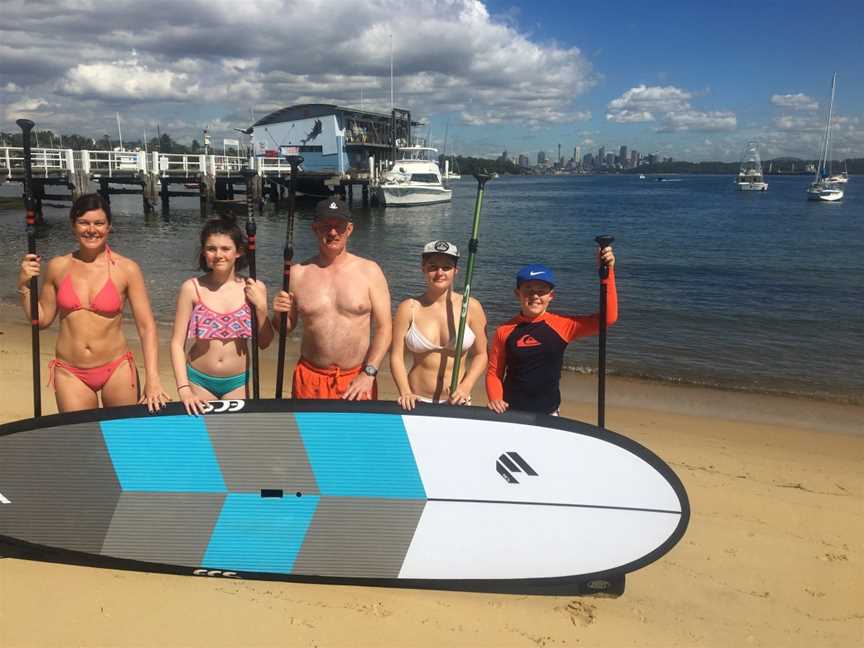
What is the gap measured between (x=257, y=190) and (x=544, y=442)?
1479 inches

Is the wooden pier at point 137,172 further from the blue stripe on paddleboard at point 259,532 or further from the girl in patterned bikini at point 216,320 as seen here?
the blue stripe on paddleboard at point 259,532

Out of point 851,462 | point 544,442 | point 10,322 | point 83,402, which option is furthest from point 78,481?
point 10,322

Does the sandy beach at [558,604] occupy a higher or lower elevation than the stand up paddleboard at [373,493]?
lower

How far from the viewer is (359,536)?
129 inches

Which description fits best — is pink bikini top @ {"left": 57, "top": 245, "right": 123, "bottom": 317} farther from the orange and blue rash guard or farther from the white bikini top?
the orange and blue rash guard

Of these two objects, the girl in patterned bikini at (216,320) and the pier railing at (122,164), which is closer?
the girl in patterned bikini at (216,320)

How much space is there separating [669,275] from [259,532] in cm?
1777

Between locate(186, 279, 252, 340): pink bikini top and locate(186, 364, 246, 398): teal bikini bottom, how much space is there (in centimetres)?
25

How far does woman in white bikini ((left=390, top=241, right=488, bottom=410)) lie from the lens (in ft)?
11.2

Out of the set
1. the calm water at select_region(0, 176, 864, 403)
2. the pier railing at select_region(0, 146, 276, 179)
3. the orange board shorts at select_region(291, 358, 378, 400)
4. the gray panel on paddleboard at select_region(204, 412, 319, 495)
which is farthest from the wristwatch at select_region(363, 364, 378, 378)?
the pier railing at select_region(0, 146, 276, 179)

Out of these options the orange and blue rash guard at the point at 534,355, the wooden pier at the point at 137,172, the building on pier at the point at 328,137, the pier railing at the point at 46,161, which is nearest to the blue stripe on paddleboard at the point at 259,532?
the orange and blue rash guard at the point at 534,355

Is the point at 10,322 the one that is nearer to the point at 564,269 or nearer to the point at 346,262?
the point at 346,262

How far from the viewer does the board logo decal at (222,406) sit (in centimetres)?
325

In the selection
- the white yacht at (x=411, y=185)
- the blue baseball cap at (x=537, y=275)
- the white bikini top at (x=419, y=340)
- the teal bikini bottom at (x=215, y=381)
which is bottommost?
the teal bikini bottom at (x=215, y=381)
